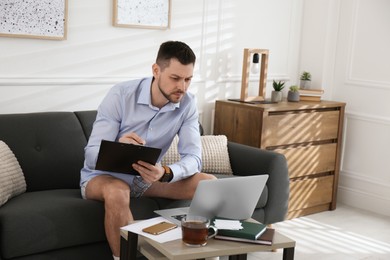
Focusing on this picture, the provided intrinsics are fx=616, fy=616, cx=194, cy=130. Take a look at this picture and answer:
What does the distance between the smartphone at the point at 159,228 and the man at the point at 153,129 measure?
1.31 feet

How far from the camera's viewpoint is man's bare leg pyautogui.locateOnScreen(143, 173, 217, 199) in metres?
3.01

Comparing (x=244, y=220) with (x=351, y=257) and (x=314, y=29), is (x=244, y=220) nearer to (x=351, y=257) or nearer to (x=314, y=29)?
(x=351, y=257)

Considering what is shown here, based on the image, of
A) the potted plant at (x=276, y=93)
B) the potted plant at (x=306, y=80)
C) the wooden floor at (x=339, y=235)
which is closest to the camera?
the wooden floor at (x=339, y=235)

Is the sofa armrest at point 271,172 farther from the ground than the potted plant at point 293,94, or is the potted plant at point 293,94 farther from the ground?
the potted plant at point 293,94

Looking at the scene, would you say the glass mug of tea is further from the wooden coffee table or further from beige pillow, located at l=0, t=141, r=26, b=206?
beige pillow, located at l=0, t=141, r=26, b=206

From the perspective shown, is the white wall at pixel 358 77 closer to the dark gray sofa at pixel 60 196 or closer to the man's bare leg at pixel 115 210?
the dark gray sofa at pixel 60 196

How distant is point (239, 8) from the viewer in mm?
4383

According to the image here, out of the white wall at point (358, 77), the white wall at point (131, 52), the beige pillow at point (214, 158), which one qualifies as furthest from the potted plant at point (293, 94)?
the beige pillow at point (214, 158)

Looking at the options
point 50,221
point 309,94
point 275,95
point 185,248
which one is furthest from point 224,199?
point 309,94

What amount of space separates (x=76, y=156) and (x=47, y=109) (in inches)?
17.2

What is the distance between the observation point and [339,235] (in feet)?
13.1

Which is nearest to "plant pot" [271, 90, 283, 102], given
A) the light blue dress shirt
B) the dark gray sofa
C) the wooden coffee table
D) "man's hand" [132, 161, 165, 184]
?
the dark gray sofa

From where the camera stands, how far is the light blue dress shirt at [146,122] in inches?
116

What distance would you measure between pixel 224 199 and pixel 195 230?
0.88 feet
